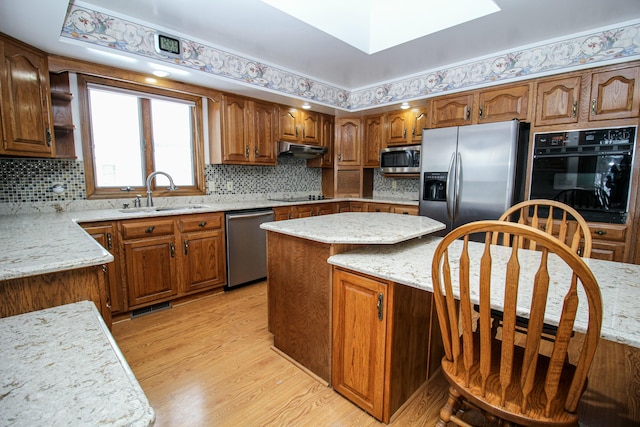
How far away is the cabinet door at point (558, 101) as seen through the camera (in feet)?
8.62

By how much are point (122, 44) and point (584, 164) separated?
12.5ft

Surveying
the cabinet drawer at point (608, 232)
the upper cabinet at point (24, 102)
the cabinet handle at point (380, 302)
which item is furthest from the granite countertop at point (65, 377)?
the cabinet drawer at point (608, 232)

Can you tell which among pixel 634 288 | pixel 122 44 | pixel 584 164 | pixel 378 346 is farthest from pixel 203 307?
pixel 584 164

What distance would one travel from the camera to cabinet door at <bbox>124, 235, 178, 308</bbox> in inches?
98.4

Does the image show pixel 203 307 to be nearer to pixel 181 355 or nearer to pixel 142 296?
pixel 142 296

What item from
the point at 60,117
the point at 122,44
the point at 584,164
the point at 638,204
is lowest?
the point at 638,204

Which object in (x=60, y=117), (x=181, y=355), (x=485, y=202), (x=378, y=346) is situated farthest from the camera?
(x=485, y=202)

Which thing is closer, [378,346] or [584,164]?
[378,346]

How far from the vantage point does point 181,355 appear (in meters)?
2.01

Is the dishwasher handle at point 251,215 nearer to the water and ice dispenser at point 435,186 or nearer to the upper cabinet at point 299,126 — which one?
the upper cabinet at point 299,126

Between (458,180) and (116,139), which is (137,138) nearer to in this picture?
(116,139)

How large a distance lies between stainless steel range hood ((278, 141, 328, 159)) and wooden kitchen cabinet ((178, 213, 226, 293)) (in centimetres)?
127

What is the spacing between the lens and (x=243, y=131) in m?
3.46

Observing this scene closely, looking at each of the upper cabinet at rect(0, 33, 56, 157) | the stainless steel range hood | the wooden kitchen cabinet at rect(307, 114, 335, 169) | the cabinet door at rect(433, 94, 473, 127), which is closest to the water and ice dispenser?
the cabinet door at rect(433, 94, 473, 127)
